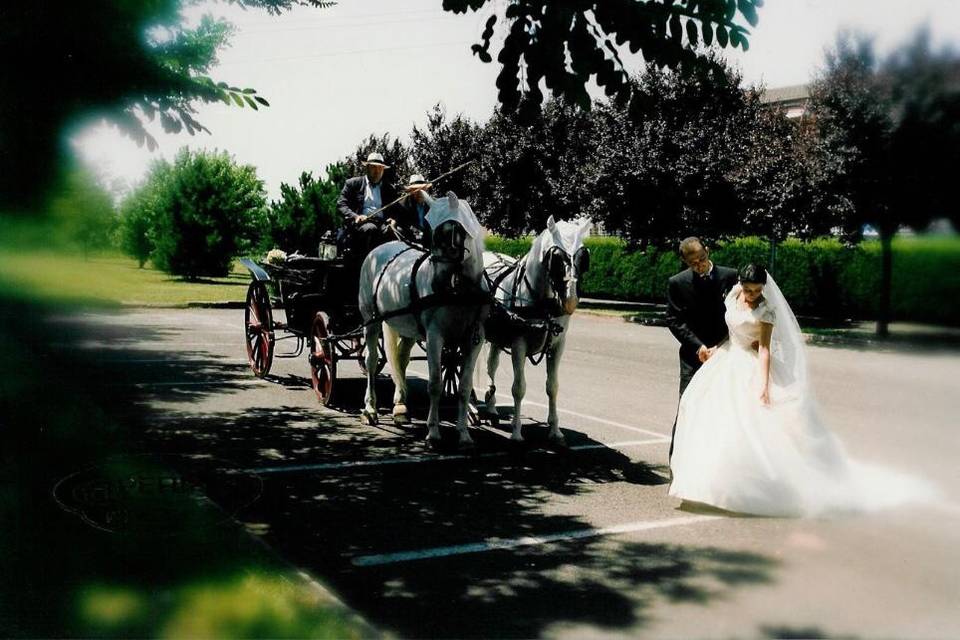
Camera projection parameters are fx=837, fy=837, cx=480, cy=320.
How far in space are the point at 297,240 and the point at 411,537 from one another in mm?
23814

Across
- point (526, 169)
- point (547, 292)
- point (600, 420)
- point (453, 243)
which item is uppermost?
point (526, 169)

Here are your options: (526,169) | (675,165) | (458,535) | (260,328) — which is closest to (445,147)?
(526,169)

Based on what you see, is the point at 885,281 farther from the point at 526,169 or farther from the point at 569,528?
the point at 526,169

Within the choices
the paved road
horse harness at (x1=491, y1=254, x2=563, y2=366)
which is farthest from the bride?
horse harness at (x1=491, y1=254, x2=563, y2=366)

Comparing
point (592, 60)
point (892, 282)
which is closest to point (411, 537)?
point (592, 60)

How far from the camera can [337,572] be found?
504 centimetres

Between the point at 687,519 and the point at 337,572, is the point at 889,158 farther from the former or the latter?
the point at 687,519

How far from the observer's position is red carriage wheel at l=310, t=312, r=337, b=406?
10367 mm

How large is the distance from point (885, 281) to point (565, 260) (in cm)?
564

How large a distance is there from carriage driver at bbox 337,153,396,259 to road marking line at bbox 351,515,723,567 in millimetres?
5558

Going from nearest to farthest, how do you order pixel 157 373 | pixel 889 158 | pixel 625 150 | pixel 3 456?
pixel 3 456
pixel 889 158
pixel 157 373
pixel 625 150

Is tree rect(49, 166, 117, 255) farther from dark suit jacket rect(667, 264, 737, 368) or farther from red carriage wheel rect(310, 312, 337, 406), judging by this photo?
red carriage wheel rect(310, 312, 337, 406)

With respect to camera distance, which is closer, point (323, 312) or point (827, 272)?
point (323, 312)

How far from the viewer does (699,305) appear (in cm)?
728
